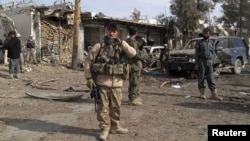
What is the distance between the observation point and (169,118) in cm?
765

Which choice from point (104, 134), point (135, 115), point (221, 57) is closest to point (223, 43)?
point (221, 57)

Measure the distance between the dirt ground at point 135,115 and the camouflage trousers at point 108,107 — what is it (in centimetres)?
27

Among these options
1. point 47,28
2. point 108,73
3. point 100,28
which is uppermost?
point 100,28

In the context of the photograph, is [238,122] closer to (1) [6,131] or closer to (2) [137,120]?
(2) [137,120]

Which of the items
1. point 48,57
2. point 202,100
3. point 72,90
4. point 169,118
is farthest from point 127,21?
point 169,118

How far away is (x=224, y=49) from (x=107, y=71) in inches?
420

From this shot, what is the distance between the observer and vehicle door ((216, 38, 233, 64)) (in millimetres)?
15420

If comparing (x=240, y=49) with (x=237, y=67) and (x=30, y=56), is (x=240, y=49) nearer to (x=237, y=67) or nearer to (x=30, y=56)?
(x=237, y=67)

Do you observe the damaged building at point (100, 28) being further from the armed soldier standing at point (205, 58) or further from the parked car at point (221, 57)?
the armed soldier standing at point (205, 58)

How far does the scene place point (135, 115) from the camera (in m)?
7.86

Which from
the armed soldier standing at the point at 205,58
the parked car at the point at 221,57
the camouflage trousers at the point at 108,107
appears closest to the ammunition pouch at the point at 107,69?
the camouflage trousers at the point at 108,107

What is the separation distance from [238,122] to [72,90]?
5784mm

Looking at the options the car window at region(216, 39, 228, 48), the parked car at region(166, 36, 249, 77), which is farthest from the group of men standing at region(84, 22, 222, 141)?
the car window at region(216, 39, 228, 48)

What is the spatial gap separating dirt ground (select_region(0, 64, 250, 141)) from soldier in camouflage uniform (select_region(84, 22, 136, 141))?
17.1 inches
